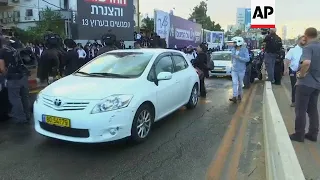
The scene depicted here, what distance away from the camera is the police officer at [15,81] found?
20.7ft

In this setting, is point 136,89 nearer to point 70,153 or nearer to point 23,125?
point 70,153

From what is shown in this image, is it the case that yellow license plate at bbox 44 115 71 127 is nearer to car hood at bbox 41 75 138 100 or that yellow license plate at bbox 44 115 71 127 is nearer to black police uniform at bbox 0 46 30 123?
car hood at bbox 41 75 138 100

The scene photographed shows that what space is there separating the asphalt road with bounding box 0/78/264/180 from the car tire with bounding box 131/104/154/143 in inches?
5.2

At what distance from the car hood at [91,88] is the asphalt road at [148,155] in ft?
2.76

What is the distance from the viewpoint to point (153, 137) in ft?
19.2

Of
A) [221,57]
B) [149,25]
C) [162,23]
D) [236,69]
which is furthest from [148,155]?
[149,25]

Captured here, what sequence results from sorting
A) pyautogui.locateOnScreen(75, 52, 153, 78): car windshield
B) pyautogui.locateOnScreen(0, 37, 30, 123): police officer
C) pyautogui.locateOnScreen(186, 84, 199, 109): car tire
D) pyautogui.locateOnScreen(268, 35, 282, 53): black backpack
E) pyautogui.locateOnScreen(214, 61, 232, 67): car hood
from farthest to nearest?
Result: pyautogui.locateOnScreen(214, 61, 232, 67): car hood → pyautogui.locateOnScreen(268, 35, 282, 53): black backpack → pyautogui.locateOnScreen(186, 84, 199, 109): car tire → pyautogui.locateOnScreen(0, 37, 30, 123): police officer → pyautogui.locateOnScreen(75, 52, 153, 78): car windshield

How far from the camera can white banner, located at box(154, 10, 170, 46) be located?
688 inches

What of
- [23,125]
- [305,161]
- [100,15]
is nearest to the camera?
[305,161]

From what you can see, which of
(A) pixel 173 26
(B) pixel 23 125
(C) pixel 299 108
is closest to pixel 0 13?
(A) pixel 173 26

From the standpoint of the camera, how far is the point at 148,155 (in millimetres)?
4934

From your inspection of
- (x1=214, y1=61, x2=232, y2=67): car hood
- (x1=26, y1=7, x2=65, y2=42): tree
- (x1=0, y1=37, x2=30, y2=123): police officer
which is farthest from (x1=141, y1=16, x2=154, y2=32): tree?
(x1=0, y1=37, x2=30, y2=123): police officer

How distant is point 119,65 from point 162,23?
12.7 metres

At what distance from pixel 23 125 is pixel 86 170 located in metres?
2.77
